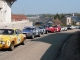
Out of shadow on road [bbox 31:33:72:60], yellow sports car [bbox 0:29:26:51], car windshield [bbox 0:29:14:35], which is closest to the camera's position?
shadow on road [bbox 31:33:72:60]

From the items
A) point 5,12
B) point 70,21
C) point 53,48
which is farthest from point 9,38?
point 70,21

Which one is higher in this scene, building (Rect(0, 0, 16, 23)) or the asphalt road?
building (Rect(0, 0, 16, 23))

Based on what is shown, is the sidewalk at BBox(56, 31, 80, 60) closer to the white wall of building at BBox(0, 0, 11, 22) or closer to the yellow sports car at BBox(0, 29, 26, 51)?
the yellow sports car at BBox(0, 29, 26, 51)

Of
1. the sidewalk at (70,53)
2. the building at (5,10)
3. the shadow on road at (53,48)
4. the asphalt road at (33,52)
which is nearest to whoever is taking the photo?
the sidewalk at (70,53)

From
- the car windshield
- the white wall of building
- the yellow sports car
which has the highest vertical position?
the white wall of building

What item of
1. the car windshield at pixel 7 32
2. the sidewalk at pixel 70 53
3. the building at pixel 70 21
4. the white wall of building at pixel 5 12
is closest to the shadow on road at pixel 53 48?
the sidewalk at pixel 70 53

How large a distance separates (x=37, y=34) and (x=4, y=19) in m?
12.6

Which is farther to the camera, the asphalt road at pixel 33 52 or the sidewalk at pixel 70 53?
the asphalt road at pixel 33 52

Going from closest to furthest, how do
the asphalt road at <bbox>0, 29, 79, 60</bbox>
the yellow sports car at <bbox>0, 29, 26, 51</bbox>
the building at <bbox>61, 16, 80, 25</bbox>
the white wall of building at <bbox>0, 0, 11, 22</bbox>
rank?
the asphalt road at <bbox>0, 29, 79, 60</bbox> → the yellow sports car at <bbox>0, 29, 26, 51</bbox> → the white wall of building at <bbox>0, 0, 11, 22</bbox> → the building at <bbox>61, 16, 80, 25</bbox>

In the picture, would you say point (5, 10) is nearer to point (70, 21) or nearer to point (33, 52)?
point (33, 52)

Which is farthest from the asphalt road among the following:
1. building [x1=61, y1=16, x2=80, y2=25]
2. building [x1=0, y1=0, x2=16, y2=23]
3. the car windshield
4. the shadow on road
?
building [x1=61, y1=16, x2=80, y2=25]

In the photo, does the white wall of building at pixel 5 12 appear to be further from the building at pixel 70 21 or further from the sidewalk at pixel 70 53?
the building at pixel 70 21

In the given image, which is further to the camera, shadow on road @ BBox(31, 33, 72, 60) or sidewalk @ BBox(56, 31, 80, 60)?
shadow on road @ BBox(31, 33, 72, 60)

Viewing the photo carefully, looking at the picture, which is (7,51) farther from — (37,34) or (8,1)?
(8,1)
